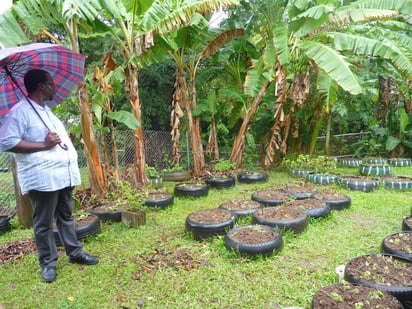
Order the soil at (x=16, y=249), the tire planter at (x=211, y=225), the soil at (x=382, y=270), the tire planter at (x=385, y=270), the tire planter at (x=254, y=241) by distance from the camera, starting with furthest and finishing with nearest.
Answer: the tire planter at (x=211, y=225) → the soil at (x=16, y=249) → the tire planter at (x=254, y=241) → the soil at (x=382, y=270) → the tire planter at (x=385, y=270)

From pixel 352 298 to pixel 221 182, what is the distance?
438 centimetres

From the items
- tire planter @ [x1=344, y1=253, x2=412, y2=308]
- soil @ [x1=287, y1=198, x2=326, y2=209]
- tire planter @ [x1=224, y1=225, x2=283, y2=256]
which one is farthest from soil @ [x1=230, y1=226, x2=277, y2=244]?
soil @ [x1=287, y1=198, x2=326, y2=209]

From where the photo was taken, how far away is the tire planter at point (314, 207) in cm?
415

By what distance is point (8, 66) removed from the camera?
2.73 meters

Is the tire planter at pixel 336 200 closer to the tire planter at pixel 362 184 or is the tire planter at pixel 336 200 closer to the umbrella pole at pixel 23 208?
the tire planter at pixel 362 184

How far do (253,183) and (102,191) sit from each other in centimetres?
316

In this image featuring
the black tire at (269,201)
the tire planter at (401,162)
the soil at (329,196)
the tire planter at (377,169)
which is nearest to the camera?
the black tire at (269,201)

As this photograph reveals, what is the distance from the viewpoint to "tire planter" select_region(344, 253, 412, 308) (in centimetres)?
221

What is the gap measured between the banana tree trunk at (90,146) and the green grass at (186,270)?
3.53ft

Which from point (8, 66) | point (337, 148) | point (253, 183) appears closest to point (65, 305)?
point (8, 66)

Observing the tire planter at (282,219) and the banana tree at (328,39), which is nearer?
the tire planter at (282,219)

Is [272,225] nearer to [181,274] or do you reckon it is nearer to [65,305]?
[181,274]

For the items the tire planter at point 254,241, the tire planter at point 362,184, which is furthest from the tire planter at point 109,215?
the tire planter at point 362,184

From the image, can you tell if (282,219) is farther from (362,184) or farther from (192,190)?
(362,184)
